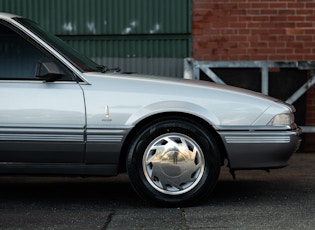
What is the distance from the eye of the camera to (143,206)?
671cm

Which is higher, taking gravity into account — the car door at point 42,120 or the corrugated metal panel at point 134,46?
the corrugated metal panel at point 134,46

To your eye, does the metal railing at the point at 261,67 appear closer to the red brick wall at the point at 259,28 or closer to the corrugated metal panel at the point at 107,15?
the red brick wall at the point at 259,28

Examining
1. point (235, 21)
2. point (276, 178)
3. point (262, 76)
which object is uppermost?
point (235, 21)

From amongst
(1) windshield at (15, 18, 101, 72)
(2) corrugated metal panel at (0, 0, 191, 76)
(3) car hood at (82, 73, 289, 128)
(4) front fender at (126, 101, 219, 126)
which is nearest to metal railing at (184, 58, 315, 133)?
(2) corrugated metal panel at (0, 0, 191, 76)

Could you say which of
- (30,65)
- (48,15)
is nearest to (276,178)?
(30,65)

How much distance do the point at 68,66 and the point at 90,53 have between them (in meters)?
4.03

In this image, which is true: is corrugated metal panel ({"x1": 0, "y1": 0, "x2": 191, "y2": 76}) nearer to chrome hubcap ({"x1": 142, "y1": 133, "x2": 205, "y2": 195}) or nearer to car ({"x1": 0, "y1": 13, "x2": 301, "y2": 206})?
car ({"x1": 0, "y1": 13, "x2": 301, "y2": 206})

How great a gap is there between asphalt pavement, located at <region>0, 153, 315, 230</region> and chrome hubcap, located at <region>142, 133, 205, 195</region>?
21cm

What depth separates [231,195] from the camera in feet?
23.6

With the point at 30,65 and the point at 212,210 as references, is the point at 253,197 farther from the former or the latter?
the point at 30,65

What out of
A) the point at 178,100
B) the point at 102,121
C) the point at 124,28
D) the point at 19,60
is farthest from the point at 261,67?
the point at 19,60

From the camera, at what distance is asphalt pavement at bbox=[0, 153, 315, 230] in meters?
5.97

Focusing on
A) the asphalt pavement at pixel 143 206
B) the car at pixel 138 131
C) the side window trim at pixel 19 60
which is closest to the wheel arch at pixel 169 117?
the car at pixel 138 131

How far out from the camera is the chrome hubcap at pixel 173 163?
6.43 m
